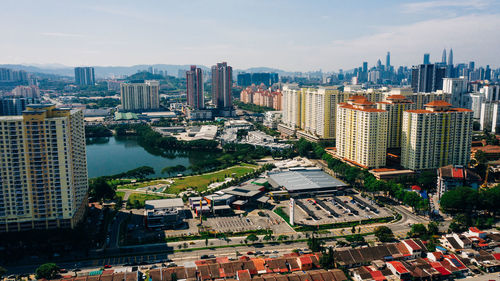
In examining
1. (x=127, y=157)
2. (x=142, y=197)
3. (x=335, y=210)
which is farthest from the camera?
(x=127, y=157)

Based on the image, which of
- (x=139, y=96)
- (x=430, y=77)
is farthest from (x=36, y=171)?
(x=430, y=77)

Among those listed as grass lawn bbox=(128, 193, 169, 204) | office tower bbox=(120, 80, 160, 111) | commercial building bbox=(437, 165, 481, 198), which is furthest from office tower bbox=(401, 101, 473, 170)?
office tower bbox=(120, 80, 160, 111)

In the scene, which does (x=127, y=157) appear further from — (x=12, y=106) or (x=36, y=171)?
(x=36, y=171)

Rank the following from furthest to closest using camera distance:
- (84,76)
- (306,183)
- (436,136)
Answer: (84,76) → (436,136) → (306,183)

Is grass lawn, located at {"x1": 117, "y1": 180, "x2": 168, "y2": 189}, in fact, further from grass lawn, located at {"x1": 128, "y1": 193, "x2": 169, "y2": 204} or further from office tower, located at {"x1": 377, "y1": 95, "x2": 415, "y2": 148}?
office tower, located at {"x1": 377, "y1": 95, "x2": 415, "y2": 148}

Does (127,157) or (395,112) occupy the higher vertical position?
(395,112)

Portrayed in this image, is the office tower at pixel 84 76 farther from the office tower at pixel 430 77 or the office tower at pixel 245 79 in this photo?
the office tower at pixel 430 77

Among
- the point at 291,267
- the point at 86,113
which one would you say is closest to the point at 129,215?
the point at 291,267

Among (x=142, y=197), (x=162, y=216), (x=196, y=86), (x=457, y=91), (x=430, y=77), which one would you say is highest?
(x=430, y=77)
